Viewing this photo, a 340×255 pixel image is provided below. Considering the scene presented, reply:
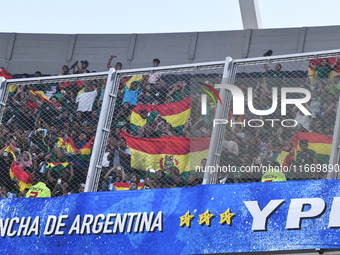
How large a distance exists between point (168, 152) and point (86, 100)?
1.44 m

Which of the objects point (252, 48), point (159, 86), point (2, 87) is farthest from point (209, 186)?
point (252, 48)

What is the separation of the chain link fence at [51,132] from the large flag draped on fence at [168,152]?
0.74 m

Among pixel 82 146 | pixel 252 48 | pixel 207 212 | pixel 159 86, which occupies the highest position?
pixel 252 48

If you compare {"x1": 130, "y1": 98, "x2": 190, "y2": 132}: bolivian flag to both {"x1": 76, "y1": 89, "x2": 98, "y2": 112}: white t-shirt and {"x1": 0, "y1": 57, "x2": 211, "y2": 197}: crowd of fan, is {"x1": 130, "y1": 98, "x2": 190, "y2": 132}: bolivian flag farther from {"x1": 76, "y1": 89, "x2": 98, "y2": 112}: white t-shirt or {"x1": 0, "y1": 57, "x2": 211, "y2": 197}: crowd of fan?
{"x1": 76, "y1": 89, "x2": 98, "y2": 112}: white t-shirt

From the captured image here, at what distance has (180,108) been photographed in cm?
727

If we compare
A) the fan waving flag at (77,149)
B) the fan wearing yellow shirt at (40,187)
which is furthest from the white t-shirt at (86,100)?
the fan wearing yellow shirt at (40,187)

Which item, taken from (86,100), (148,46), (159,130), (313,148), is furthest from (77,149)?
(148,46)

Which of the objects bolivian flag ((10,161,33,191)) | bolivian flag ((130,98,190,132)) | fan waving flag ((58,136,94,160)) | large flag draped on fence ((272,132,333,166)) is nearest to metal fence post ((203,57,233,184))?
bolivian flag ((130,98,190,132))

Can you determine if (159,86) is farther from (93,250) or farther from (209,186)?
(93,250)

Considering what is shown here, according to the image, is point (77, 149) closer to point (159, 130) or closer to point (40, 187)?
point (40, 187)

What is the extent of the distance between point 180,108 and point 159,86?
0.44 metres

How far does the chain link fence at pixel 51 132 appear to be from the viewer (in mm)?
7797

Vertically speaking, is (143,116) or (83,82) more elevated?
(83,82)

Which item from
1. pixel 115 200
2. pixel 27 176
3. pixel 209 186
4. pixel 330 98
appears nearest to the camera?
pixel 330 98
